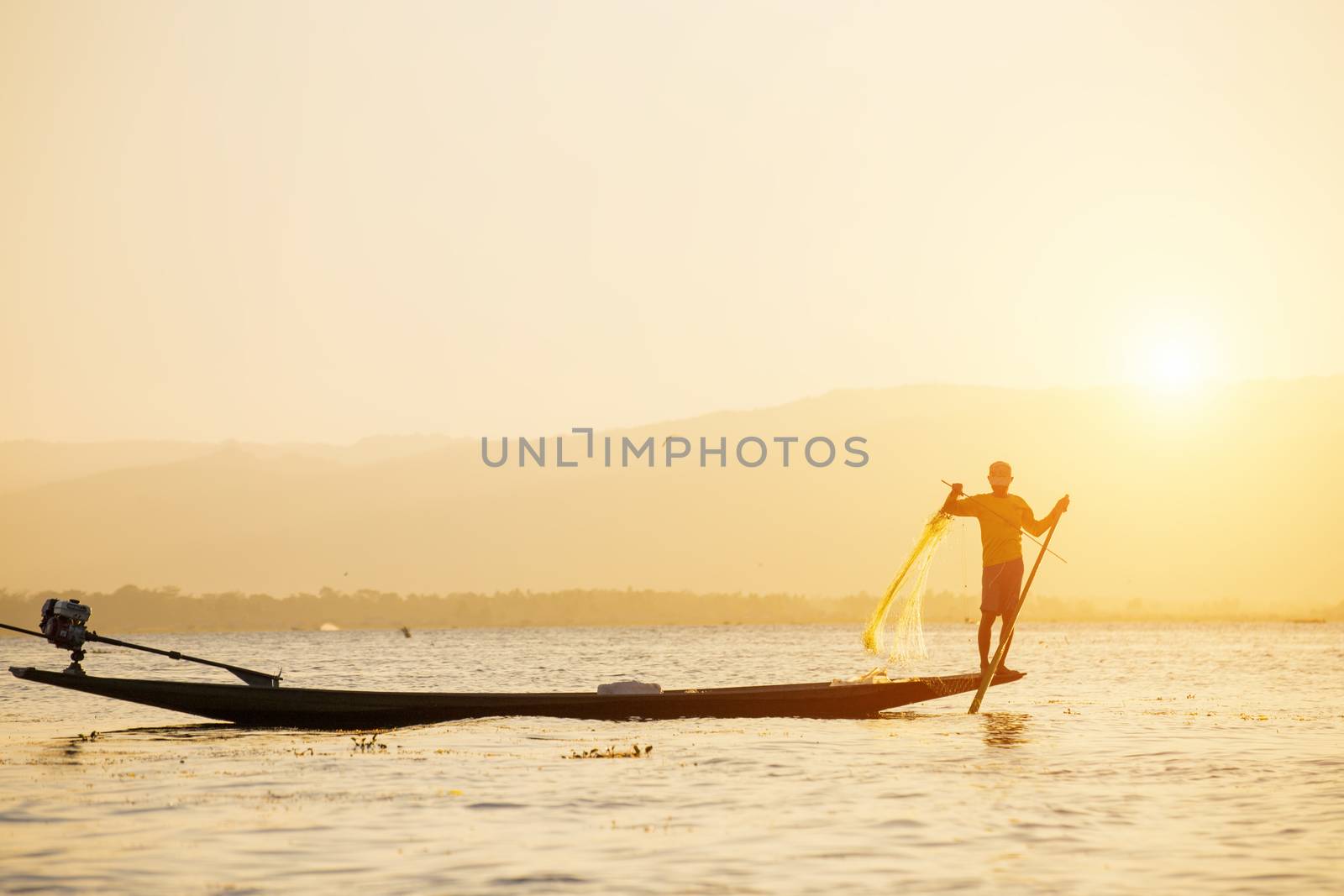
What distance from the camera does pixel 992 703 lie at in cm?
2875

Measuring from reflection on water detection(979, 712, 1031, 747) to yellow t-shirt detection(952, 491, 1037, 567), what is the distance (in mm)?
2667

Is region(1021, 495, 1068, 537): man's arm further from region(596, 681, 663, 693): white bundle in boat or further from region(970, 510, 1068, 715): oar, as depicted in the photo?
region(596, 681, 663, 693): white bundle in boat

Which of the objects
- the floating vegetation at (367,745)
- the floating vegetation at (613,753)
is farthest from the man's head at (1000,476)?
the floating vegetation at (367,745)

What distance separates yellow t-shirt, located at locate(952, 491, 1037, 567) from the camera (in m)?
22.8

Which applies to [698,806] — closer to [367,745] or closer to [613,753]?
[613,753]

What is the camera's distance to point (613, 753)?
1966cm

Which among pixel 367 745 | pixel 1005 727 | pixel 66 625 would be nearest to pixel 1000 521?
pixel 1005 727

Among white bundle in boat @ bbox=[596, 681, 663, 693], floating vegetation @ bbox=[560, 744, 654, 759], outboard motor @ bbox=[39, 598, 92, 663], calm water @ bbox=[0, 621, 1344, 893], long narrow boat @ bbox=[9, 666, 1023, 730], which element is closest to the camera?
calm water @ bbox=[0, 621, 1344, 893]

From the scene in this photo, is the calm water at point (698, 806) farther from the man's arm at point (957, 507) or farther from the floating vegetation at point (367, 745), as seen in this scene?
the man's arm at point (957, 507)

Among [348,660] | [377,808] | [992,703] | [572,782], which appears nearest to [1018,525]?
[992,703]

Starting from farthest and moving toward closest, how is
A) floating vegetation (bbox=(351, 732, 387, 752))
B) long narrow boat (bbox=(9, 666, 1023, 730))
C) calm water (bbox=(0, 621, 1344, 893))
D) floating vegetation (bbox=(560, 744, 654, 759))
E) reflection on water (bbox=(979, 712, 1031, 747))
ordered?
1. long narrow boat (bbox=(9, 666, 1023, 730))
2. floating vegetation (bbox=(351, 732, 387, 752))
3. reflection on water (bbox=(979, 712, 1031, 747))
4. floating vegetation (bbox=(560, 744, 654, 759))
5. calm water (bbox=(0, 621, 1344, 893))

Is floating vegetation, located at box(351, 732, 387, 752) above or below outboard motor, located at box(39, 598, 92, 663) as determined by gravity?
below

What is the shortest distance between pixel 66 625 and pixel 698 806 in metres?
12.7

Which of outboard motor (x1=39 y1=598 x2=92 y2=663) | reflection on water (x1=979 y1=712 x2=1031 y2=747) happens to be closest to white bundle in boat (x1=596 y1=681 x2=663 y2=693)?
reflection on water (x1=979 y1=712 x2=1031 y2=747)
